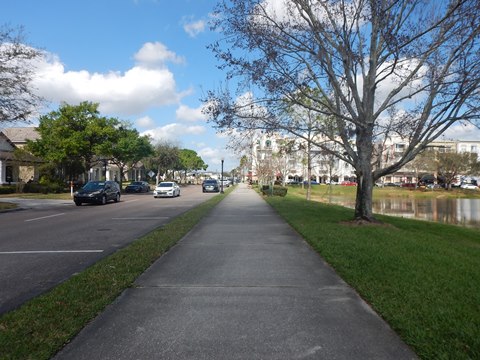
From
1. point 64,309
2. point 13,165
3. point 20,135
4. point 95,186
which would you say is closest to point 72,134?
→ point 13,165

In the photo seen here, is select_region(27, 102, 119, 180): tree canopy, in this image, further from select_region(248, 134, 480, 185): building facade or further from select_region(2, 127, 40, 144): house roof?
select_region(248, 134, 480, 185): building facade

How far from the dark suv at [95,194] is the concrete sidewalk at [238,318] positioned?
20.4m

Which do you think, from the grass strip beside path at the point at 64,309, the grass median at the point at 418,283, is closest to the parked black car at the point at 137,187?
the grass median at the point at 418,283

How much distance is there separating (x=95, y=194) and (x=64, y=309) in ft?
75.6

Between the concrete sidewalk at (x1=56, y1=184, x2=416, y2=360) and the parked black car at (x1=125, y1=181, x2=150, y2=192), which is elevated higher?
the parked black car at (x1=125, y1=181, x2=150, y2=192)

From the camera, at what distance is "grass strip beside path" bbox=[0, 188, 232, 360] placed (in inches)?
156

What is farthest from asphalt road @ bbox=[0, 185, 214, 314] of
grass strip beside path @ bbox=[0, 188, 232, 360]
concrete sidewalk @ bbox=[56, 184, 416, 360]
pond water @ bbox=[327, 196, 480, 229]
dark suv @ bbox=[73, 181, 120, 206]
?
pond water @ bbox=[327, 196, 480, 229]

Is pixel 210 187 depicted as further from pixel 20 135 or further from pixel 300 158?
pixel 20 135

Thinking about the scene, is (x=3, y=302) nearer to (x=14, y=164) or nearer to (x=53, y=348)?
(x=53, y=348)

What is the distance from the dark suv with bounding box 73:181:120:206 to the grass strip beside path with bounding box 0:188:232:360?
1959 cm

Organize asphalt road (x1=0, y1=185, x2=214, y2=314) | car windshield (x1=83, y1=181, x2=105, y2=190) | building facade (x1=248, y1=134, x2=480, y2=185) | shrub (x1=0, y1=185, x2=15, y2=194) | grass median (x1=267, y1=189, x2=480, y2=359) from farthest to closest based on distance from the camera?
1. shrub (x1=0, y1=185, x2=15, y2=194)
2. car windshield (x1=83, y1=181, x2=105, y2=190)
3. building facade (x1=248, y1=134, x2=480, y2=185)
4. asphalt road (x1=0, y1=185, x2=214, y2=314)
5. grass median (x1=267, y1=189, x2=480, y2=359)

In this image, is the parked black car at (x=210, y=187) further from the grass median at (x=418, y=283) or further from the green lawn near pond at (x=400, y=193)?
the grass median at (x=418, y=283)

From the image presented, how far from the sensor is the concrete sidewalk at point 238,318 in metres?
3.90

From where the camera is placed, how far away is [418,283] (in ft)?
19.8
